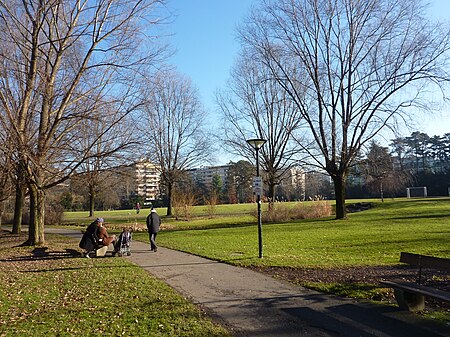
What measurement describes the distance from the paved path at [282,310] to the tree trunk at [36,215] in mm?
9132

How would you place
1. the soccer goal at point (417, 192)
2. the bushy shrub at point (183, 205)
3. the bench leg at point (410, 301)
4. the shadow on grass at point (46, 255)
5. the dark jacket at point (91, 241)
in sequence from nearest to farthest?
the bench leg at point (410, 301), the dark jacket at point (91, 241), the shadow on grass at point (46, 255), the bushy shrub at point (183, 205), the soccer goal at point (417, 192)

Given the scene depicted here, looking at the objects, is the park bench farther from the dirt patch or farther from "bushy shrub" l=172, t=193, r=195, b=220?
"bushy shrub" l=172, t=193, r=195, b=220

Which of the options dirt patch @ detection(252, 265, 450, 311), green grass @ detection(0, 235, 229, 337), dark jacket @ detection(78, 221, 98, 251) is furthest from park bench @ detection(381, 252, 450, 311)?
dark jacket @ detection(78, 221, 98, 251)

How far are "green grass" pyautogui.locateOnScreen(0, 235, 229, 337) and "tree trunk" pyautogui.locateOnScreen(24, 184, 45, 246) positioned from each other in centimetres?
524

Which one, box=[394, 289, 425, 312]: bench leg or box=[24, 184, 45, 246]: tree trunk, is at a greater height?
box=[24, 184, 45, 246]: tree trunk

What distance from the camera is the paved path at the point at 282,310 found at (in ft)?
17.8

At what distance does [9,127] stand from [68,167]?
267 cm

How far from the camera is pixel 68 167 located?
16.0m

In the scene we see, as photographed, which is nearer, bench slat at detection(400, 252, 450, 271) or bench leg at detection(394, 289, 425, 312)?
bench slat at detection(400, 252, 450, 271)

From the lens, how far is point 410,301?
6293 millimetres

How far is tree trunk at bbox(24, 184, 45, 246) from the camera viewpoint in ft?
54.1

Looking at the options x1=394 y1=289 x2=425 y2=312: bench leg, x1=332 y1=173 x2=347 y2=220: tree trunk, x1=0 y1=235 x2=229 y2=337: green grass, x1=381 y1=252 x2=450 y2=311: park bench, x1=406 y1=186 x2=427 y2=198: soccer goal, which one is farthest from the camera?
x1=406 y1=186 x2=427 y2=198: soccer goal

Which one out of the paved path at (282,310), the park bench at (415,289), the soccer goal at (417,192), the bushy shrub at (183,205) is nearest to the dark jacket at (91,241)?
the paved path at (282,310)

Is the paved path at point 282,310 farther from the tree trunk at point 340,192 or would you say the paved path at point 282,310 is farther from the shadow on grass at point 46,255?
the tree trunk at point 340,192
